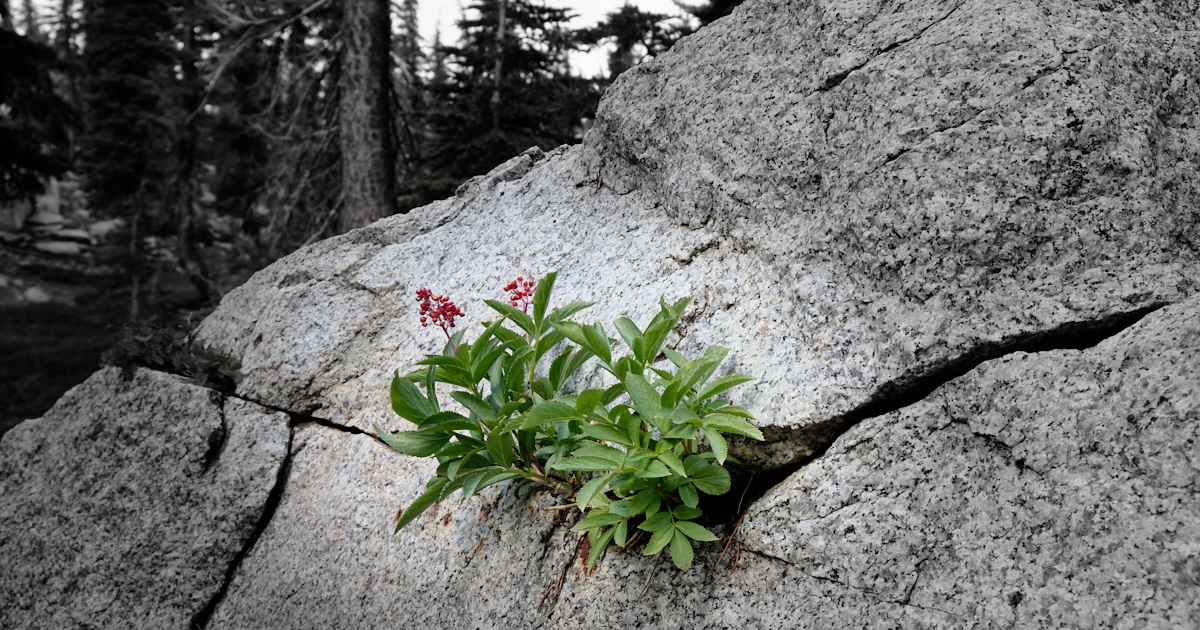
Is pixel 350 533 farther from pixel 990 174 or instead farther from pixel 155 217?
pixel 155 217

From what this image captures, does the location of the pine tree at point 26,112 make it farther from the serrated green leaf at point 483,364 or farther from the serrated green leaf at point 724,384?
the serrated green leaf at point 724,384

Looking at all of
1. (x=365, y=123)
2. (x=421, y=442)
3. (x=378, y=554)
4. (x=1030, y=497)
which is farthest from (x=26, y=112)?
(x=1030, y=497)

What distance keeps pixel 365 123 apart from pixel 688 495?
717cm

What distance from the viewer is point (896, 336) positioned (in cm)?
231

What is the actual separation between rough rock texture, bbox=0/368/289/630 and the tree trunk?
155 inches

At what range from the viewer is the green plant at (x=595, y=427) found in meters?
2.21

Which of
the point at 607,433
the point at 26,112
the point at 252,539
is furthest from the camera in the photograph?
the point at 26,112

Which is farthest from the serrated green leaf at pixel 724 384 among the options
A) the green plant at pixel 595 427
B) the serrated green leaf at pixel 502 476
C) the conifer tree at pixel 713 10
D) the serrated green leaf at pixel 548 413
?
the conifer tree at pixel 713 10

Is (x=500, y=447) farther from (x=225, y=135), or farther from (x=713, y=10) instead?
(x=225, y=135)

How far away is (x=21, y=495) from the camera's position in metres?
4.33

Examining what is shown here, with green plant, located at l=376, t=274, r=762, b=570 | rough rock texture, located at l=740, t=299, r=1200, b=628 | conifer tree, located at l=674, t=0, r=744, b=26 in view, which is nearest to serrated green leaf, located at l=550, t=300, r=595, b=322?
green plant, located at l=376, t=274, r=762, b=570

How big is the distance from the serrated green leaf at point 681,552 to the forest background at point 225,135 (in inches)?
138

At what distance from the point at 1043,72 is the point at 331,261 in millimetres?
4217

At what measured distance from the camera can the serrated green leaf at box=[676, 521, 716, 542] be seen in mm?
2197
